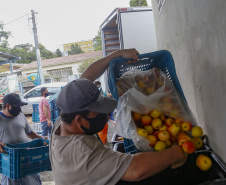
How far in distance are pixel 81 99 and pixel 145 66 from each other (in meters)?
1.05

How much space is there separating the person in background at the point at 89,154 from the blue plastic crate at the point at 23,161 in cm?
146

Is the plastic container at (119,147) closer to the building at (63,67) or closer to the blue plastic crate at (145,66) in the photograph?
the blue plastic crate at (145,66)

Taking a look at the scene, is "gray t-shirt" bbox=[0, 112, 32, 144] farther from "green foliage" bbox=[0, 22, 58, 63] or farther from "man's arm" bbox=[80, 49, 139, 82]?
"green foliage" bbox=[0, 22, 58, 63]

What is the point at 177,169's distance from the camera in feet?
Result: 5.35

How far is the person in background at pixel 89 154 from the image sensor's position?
1.32 m

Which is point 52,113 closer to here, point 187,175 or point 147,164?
point 187,175

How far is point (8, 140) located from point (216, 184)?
10.7 feet

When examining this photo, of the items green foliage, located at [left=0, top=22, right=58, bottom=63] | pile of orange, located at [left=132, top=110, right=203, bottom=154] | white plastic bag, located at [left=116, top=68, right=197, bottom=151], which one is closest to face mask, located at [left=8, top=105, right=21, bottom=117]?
white plastic bag, located at [left=116, top=68, right=197, bottom=151]

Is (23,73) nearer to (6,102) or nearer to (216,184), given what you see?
(6,102)

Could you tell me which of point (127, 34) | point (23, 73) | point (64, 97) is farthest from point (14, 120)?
point (23, 73)

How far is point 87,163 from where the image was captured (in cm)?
133

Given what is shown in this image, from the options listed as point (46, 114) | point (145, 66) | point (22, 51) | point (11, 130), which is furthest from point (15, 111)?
point (22, 51)

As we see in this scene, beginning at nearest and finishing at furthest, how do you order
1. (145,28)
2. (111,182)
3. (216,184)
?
1. (216,184)
2. (111,182)
3. (145,28)

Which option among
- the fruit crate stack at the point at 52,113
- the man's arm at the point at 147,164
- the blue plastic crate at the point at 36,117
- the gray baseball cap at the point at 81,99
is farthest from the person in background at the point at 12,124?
the blue plastic crate at the point at 36,117
